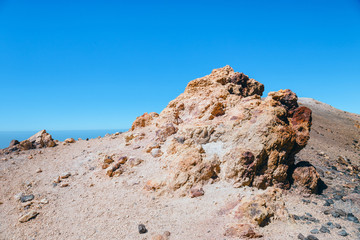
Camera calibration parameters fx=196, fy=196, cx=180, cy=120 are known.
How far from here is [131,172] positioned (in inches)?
471

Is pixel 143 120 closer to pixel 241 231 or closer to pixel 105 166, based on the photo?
pixel 105 166

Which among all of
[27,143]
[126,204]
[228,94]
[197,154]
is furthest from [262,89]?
[27,143]

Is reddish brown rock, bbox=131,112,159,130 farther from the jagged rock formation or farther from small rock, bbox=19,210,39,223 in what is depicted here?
small rock, bbox=19,210,39,223

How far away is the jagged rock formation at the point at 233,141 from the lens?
404 inches

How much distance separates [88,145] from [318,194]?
703 inches

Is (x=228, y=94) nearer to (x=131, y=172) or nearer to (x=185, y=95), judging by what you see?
(x=185, y=95)

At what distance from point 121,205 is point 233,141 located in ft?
Result: 22.3

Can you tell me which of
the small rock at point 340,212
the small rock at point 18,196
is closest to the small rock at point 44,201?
the small rock at point 18,196

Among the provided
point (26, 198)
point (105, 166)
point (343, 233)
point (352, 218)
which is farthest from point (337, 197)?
point (26, 198)

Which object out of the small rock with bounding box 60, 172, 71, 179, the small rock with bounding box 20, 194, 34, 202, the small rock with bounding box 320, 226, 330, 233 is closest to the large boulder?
the small rock with bounding box 60, 172, 71, 179

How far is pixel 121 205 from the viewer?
9.42m

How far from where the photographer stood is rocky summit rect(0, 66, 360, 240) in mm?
7770

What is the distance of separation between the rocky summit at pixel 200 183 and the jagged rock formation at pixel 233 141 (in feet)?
0.19

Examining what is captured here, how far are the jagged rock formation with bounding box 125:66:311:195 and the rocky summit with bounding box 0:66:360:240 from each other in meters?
0.06
